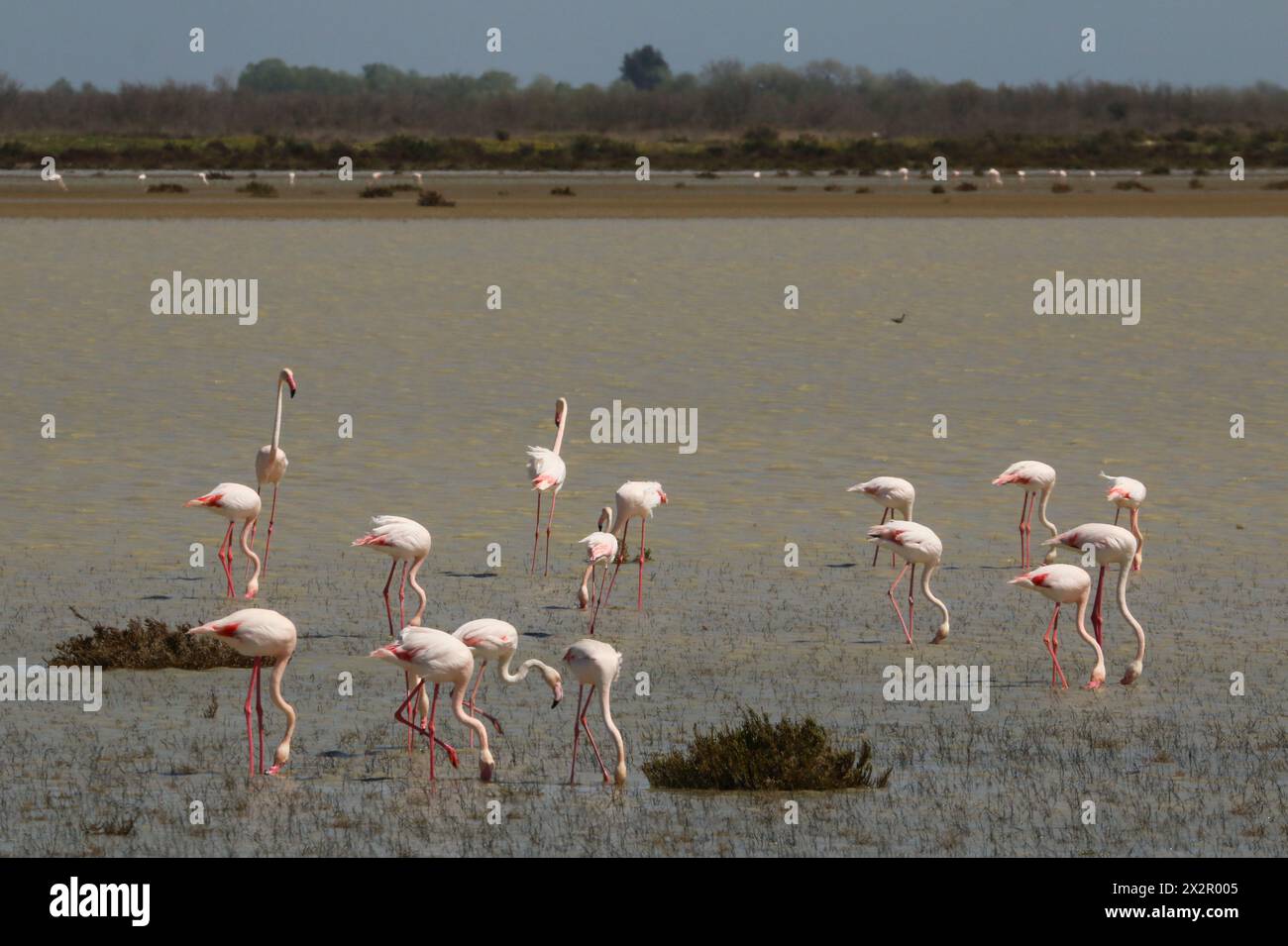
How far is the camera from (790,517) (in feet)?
59.8

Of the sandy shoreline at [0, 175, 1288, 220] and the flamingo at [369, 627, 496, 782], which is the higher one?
the sandy shoreline at [0, 175, 1288, 220]

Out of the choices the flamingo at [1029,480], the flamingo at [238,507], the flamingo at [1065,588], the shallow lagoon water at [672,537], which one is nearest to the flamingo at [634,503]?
the shallow lagoon water at [672,537]

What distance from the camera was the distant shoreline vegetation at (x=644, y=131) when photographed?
105438 millimetres

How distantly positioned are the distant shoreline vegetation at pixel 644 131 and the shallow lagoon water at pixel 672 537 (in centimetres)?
6543

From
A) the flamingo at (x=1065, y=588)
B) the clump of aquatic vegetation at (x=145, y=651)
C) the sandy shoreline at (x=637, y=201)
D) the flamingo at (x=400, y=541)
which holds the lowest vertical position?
the clump of aquatic vegetation at (x=145, y=651)

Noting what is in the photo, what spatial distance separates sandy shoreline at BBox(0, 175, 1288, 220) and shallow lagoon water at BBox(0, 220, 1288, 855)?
2215cm

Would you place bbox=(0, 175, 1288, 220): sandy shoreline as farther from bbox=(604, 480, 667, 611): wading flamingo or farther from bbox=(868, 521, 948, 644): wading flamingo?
bbox=(868, 521, 948, 644): wading flamingo

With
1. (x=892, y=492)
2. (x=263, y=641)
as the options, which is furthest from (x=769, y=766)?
(x=892, y=492)

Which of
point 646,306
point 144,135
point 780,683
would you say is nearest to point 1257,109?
point 144,135

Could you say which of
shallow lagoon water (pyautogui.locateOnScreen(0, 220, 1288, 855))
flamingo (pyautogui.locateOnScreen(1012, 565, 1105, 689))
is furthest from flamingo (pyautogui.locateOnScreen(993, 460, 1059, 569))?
flamingo (pyautogui.locateOnScreen(1012, 565, 1105, 689))

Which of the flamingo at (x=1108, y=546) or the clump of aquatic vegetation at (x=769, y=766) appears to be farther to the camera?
the flamingo at (x=1108, y=546)

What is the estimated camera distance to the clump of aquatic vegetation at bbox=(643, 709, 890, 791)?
10.4m

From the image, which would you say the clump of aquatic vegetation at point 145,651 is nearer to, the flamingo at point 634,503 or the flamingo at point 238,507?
the flamingo at point 238,507
